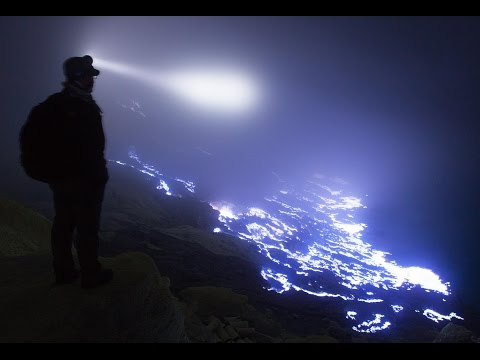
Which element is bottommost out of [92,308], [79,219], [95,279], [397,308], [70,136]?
[397,308]

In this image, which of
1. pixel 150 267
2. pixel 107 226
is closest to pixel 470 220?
pixel 107 226

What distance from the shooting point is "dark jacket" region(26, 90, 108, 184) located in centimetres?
459

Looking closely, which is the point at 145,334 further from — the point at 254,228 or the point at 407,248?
the point at 407,248

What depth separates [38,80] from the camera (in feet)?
370

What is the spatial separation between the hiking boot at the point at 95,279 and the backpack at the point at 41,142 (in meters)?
1.94

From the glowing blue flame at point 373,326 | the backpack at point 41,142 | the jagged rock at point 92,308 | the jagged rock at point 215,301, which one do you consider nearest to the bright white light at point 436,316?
the glowing blue flame at point 373,326

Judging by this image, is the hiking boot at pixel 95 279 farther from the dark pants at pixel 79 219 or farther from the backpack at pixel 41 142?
the backpack at pixel 41 142

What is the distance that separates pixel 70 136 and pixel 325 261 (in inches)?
3777

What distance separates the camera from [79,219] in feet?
16.4

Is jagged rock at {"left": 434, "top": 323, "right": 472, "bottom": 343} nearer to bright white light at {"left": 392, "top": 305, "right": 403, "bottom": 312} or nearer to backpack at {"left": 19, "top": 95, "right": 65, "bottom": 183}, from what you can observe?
backpack at {"left": 19, "top": 95, "right": 65, "bottom": 183}

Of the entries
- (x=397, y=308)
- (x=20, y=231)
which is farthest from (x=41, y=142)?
(x=397, y=308)

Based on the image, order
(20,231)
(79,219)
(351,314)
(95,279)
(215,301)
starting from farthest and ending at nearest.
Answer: (351,314) → (215,301) → (20,231) → (95,279) → (79,219)

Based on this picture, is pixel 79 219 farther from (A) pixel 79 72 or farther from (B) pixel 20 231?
(B) pixel 20 231

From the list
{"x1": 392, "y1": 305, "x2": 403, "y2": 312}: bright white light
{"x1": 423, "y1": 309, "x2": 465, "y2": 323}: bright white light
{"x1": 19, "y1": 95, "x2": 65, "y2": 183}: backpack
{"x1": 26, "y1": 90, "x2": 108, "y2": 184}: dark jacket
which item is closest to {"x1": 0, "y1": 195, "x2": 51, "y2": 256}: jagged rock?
{"x1": 19, "y1": 95, "x2": 65, "y2": 183}: backpack
